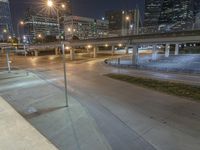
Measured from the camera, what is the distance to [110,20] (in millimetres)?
110500

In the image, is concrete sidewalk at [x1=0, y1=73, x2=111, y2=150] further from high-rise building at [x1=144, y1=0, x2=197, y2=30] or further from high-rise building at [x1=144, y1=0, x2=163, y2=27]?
high-rise building at [x1=144, y1=0, x2=197, y2=30]

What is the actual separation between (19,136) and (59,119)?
163 centimetres

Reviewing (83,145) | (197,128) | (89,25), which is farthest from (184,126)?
(89,25)

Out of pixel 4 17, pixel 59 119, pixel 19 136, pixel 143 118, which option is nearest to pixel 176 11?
pixel 4 17

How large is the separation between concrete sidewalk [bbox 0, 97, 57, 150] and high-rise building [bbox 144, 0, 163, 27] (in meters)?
103

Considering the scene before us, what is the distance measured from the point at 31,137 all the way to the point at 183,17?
398 feet

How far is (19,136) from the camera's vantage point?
5215mm

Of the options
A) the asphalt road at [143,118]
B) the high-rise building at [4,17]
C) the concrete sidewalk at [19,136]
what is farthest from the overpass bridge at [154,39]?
the high-rise building at [4,17]

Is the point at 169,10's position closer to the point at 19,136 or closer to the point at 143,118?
the point at 143,118

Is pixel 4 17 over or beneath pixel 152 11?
beneath

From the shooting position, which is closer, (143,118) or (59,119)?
(59,119)

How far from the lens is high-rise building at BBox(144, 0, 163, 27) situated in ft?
326

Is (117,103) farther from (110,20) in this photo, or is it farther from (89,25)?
(110,20)

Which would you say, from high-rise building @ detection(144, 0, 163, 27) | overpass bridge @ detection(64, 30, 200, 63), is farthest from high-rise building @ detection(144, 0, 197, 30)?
overpass bridge @ detection(64, 30, 200, 63)
